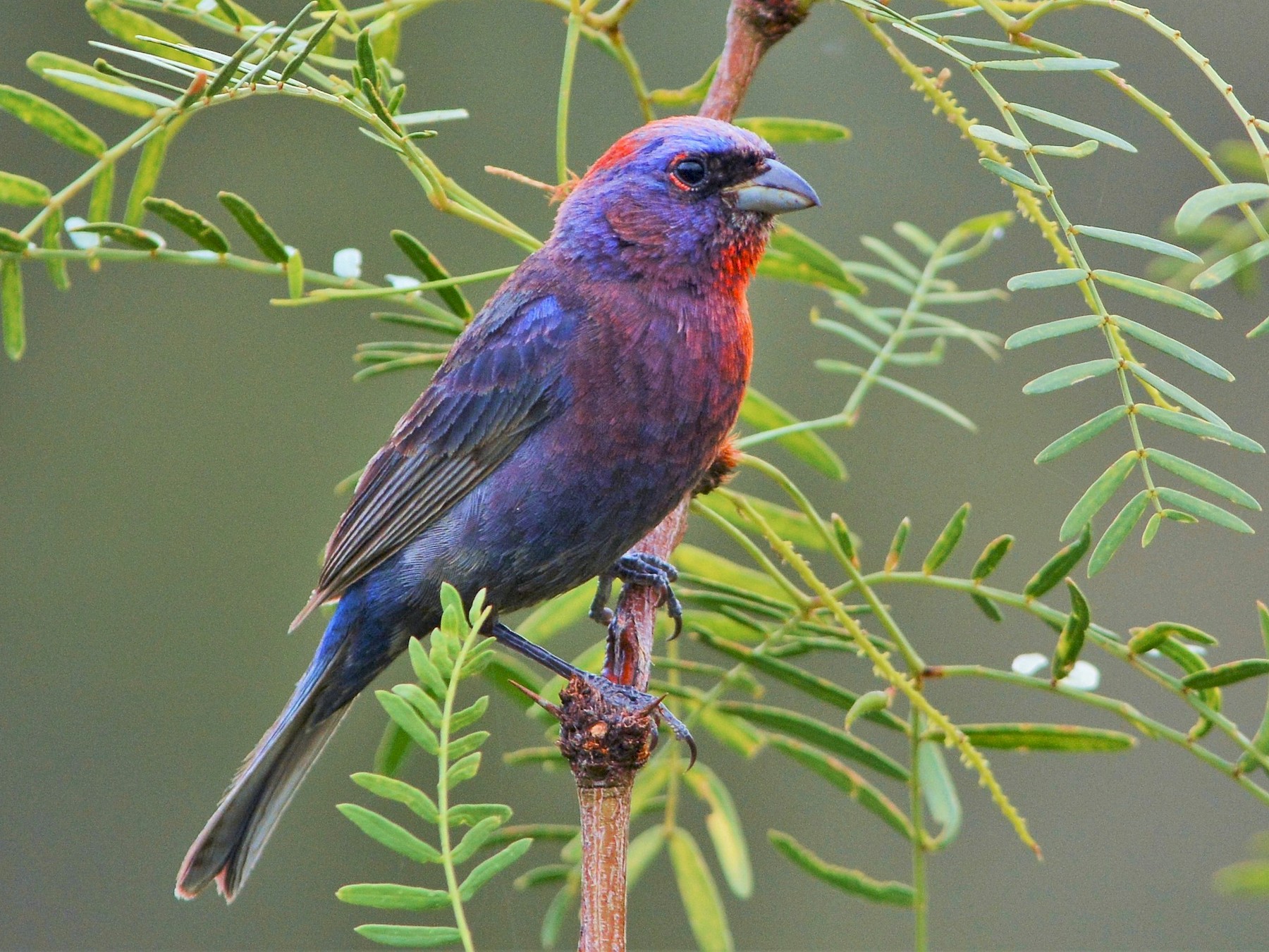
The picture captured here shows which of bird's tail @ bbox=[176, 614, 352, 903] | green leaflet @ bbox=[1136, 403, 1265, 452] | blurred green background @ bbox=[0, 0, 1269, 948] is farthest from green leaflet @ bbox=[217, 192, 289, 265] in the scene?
blurred green background @ bbox=[0, 0, 1269, 948]

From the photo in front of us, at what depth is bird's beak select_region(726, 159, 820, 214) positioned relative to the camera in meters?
3.24

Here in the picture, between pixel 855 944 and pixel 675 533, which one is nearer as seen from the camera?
pixel 675 533

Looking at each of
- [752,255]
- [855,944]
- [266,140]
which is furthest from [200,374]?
[752,255]

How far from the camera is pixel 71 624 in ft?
24.2

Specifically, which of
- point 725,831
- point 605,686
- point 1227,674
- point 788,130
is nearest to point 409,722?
point 605,686

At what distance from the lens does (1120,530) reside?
2.12m

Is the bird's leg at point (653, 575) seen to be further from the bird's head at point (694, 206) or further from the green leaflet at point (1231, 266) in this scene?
the green leaflet at point (1231, 266)

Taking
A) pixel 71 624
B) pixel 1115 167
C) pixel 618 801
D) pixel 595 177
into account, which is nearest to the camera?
pixel 618 801

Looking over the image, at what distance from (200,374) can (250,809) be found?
15.1ft

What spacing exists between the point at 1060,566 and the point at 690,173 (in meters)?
1.37

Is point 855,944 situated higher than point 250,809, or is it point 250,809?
point 250,809

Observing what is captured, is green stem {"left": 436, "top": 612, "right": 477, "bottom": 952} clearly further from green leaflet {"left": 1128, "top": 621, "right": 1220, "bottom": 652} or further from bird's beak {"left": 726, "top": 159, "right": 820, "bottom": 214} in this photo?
bird's beak {"left": 726, "top": 159, "right": 820, "bottom": 214}

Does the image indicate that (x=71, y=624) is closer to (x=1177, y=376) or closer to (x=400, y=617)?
(x=400, y=617)

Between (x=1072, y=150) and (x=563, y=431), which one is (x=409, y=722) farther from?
(x=563, y=431)
